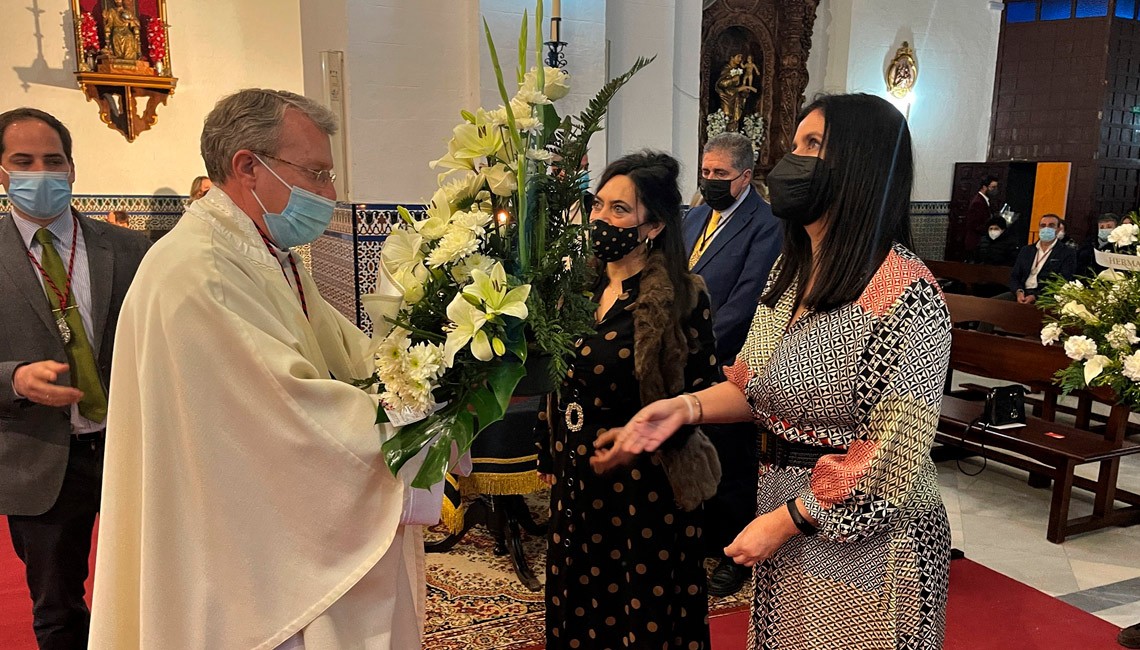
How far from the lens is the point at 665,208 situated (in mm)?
2490

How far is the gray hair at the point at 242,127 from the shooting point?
1.65 meters

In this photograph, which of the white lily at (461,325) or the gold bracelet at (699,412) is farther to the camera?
the gold bracelet at (699,412)

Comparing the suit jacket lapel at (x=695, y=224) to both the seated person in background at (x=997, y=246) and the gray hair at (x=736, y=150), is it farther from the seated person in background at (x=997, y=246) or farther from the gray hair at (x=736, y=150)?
the seated person in background at (x=997, y=246)

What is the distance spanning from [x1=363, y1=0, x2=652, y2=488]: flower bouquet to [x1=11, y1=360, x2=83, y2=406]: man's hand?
3.74 ft

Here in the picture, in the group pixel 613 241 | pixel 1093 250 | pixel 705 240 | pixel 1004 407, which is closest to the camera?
pixel 613 241

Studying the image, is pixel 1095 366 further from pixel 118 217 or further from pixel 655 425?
pixel 118 217

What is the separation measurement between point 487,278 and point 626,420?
3.91 feet

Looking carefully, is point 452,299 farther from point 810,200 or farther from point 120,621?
point 120,621

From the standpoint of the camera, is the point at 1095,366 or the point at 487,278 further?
the point at 1095,366

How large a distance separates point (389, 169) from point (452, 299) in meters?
3.39

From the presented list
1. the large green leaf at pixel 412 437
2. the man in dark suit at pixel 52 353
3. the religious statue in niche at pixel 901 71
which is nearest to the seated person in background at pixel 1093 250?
the religious statue in niche at pixel 901 71

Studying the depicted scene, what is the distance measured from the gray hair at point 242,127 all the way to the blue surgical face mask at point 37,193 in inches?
40.0

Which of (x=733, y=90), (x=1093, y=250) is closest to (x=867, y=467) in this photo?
(x=1093, y=250)

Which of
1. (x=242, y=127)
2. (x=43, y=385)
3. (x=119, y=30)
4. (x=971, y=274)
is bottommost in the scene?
(x=971, y=274)
